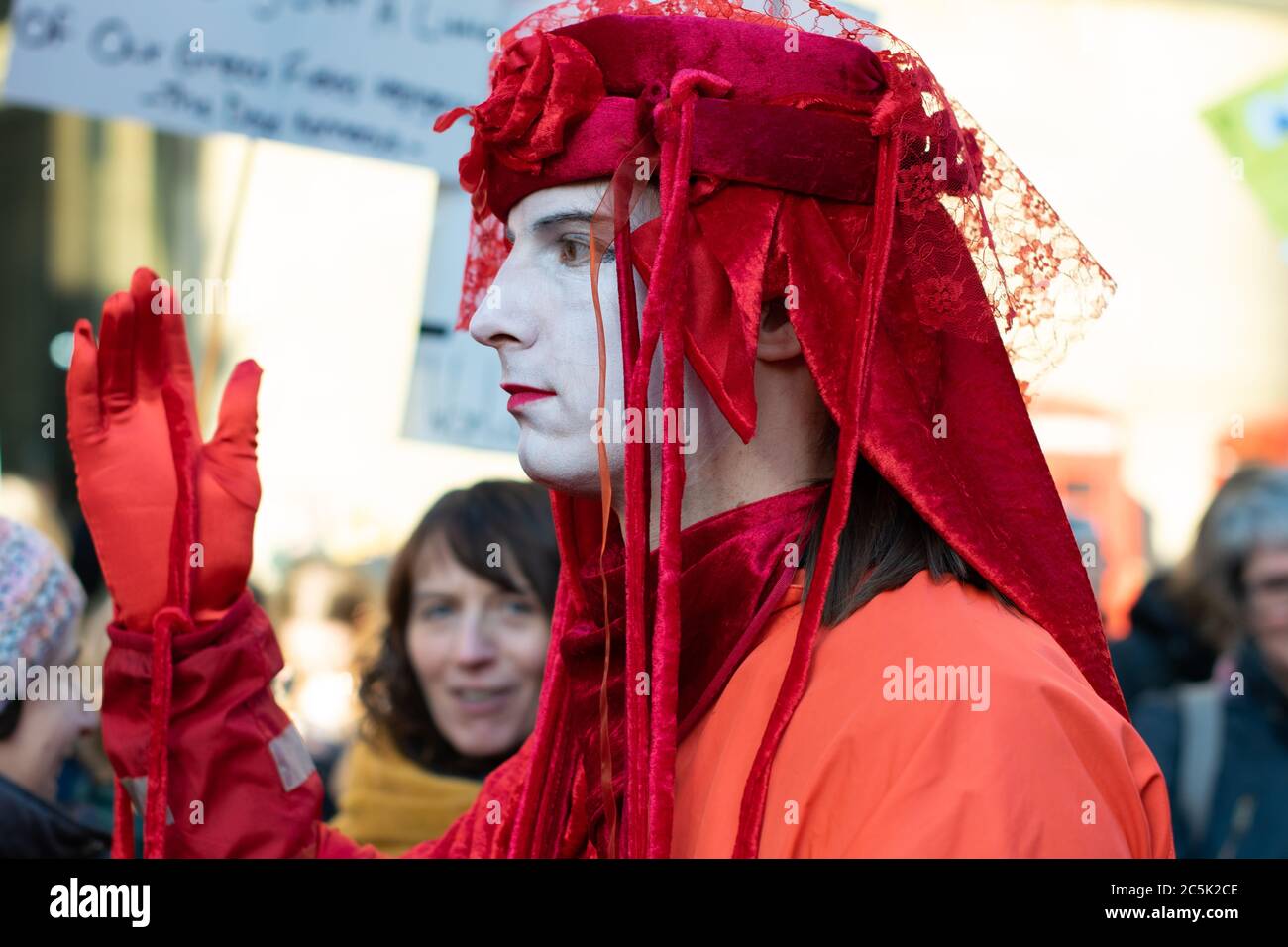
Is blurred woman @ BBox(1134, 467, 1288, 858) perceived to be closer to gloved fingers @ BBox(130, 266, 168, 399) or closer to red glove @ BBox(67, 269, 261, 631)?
red glove @ BBox(67, 269, 261, 631)

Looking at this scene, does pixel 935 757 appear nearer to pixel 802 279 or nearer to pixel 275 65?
pixel 802 279

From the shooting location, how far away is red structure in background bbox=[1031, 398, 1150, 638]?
6.87m

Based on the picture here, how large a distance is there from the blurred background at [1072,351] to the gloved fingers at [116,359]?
3.50m

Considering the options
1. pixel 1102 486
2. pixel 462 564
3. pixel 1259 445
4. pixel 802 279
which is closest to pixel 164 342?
pixel 802 279

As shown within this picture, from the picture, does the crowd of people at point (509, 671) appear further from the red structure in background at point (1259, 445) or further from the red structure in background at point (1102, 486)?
the red structure in background at point (1259, 445)

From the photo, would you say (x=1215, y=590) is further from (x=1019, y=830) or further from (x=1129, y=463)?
(x=1129, y=463)

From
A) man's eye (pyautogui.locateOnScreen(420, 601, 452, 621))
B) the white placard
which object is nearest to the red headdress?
man's eye (pyautogui.locateOnScreen(420, 601, 452, 621))

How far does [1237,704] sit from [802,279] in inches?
71.9

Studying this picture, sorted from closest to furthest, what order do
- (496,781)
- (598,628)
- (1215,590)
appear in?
(598,628), (496,781), (1215,590)

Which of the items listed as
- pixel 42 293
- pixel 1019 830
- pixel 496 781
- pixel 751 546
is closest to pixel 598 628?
pixel 751 546

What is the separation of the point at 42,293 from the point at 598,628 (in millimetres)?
9302

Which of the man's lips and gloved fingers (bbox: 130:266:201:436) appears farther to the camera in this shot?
gloved fingers (bbox: 130:266:201:436)

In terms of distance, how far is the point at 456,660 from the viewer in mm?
3580
